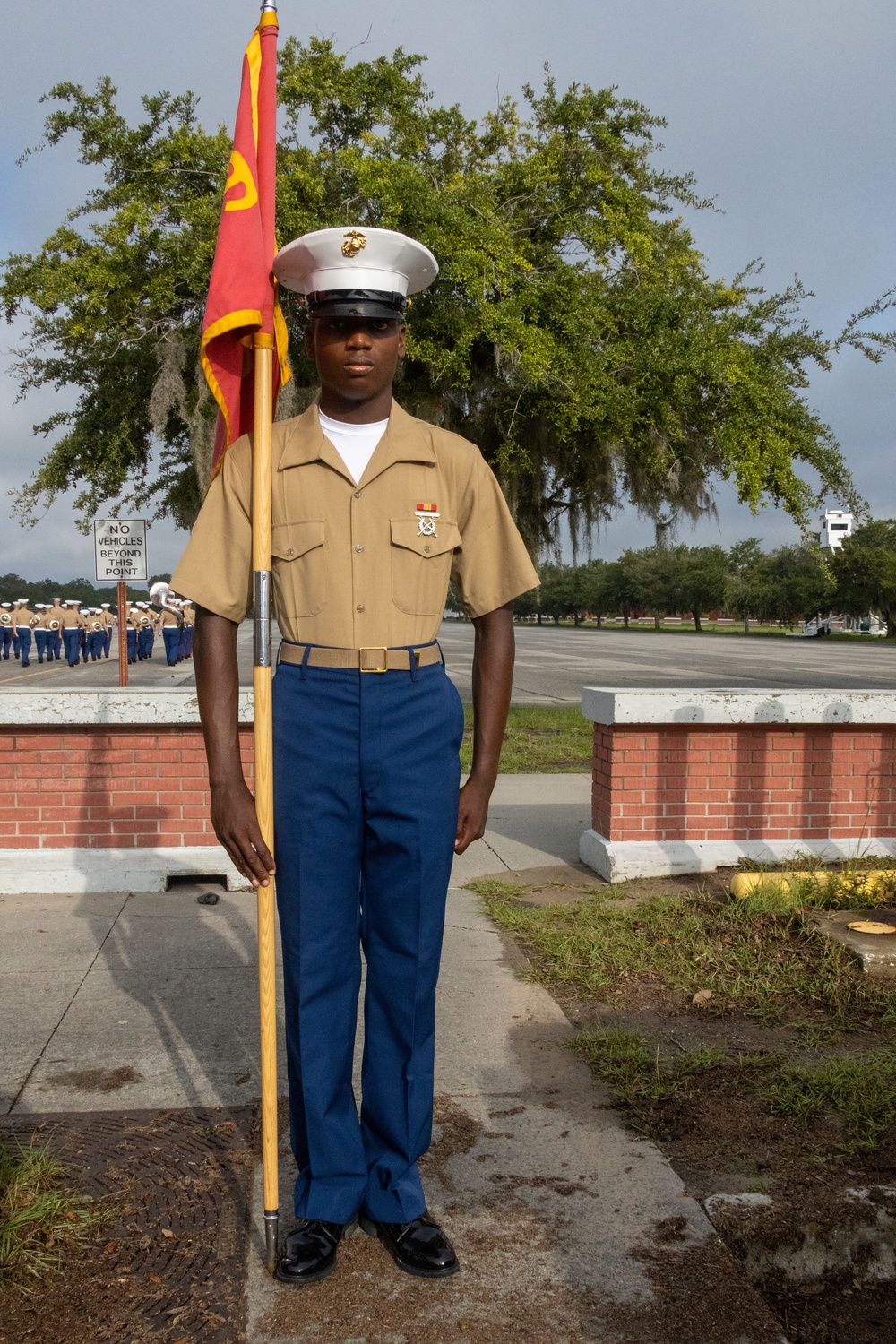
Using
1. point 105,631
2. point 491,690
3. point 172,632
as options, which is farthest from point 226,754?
point 105,631

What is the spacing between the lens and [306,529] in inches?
102

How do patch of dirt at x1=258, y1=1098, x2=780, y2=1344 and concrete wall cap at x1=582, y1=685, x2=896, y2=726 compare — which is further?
concrete wall cap at x1=582, y1=685, x2=896, y2=726

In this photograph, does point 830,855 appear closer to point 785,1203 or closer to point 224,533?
point 785,1203

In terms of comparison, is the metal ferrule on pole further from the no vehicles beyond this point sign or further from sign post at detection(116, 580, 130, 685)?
the no vehicles beyond this point sign

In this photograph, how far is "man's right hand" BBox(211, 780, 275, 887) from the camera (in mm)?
2531

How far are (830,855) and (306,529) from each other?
4481 millimetres

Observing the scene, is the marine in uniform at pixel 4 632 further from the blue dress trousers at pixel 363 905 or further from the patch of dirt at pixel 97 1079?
the blue dress trousers at pixel 363 905

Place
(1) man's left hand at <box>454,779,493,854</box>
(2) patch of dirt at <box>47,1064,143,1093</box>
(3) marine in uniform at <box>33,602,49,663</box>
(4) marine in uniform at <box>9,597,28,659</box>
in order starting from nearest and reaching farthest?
(1) man's left hand at <box>454,779,493,854</box> < (2) patch of dirt at <box>47,1064,143,1093</box> < (4) marine in uniform at <box>9,597,28,659</box> < (3) marine in uniform at <box>33,602,49,663</box>

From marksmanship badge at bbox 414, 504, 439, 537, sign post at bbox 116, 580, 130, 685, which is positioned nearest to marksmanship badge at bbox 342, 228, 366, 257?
marksmanship badge at bbox 414, 504, 439, 537

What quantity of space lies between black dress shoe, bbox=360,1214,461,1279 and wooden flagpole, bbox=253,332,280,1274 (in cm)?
26

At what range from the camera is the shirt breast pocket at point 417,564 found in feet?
8.50

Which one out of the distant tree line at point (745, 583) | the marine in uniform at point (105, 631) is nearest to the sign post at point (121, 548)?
the marine in uniform at point (105, 631)

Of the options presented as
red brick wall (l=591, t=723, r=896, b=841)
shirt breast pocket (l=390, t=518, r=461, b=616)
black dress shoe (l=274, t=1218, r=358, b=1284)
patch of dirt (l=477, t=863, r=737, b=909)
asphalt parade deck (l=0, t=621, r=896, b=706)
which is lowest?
asphalt parade deck (l=0, t=621, r=896, b=706)

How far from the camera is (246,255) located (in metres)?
2.77
